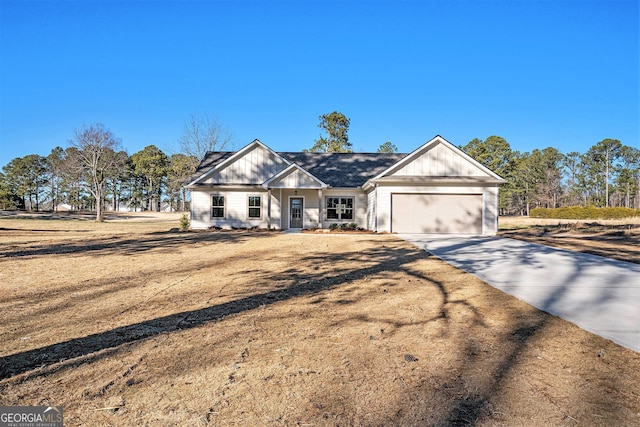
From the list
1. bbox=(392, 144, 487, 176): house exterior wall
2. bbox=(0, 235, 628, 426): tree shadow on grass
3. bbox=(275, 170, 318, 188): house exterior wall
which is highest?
bbox=(392, 144, 487, 176): house exterior wall

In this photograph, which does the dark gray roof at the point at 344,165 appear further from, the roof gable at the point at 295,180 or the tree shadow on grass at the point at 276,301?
the tree shadow on grass at the point at 276,301

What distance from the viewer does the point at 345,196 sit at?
21438 millimetres

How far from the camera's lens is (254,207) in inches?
842

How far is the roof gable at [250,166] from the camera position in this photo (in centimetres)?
2139

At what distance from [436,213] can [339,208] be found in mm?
5658

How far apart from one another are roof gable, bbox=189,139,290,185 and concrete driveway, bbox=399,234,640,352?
12.9m

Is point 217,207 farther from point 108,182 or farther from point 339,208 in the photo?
point 108,182

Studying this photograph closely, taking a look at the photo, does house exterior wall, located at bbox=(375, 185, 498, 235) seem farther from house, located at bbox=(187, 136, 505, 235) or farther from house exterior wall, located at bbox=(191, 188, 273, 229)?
house exterior wall, located at bbox=(191, 188, 273, 229)

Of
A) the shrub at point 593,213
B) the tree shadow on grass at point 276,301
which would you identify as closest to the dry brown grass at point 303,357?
the tree shadow on grass at point 276,301

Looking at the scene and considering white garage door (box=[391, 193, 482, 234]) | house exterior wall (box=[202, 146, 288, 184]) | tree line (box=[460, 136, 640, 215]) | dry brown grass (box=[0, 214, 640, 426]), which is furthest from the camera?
tree line (box=[460, 136, 640, 215])

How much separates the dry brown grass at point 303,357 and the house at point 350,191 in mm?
12402

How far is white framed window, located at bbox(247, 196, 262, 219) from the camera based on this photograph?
21375 millimetres

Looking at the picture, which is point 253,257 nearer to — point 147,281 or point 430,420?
point 147,281

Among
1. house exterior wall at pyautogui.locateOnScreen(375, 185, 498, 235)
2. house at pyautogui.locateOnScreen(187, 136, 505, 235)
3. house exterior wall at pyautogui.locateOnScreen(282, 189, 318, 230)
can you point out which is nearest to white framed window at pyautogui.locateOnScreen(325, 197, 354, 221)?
house at pyautogui.locateOnScreen(187, 136, 505, 235)
